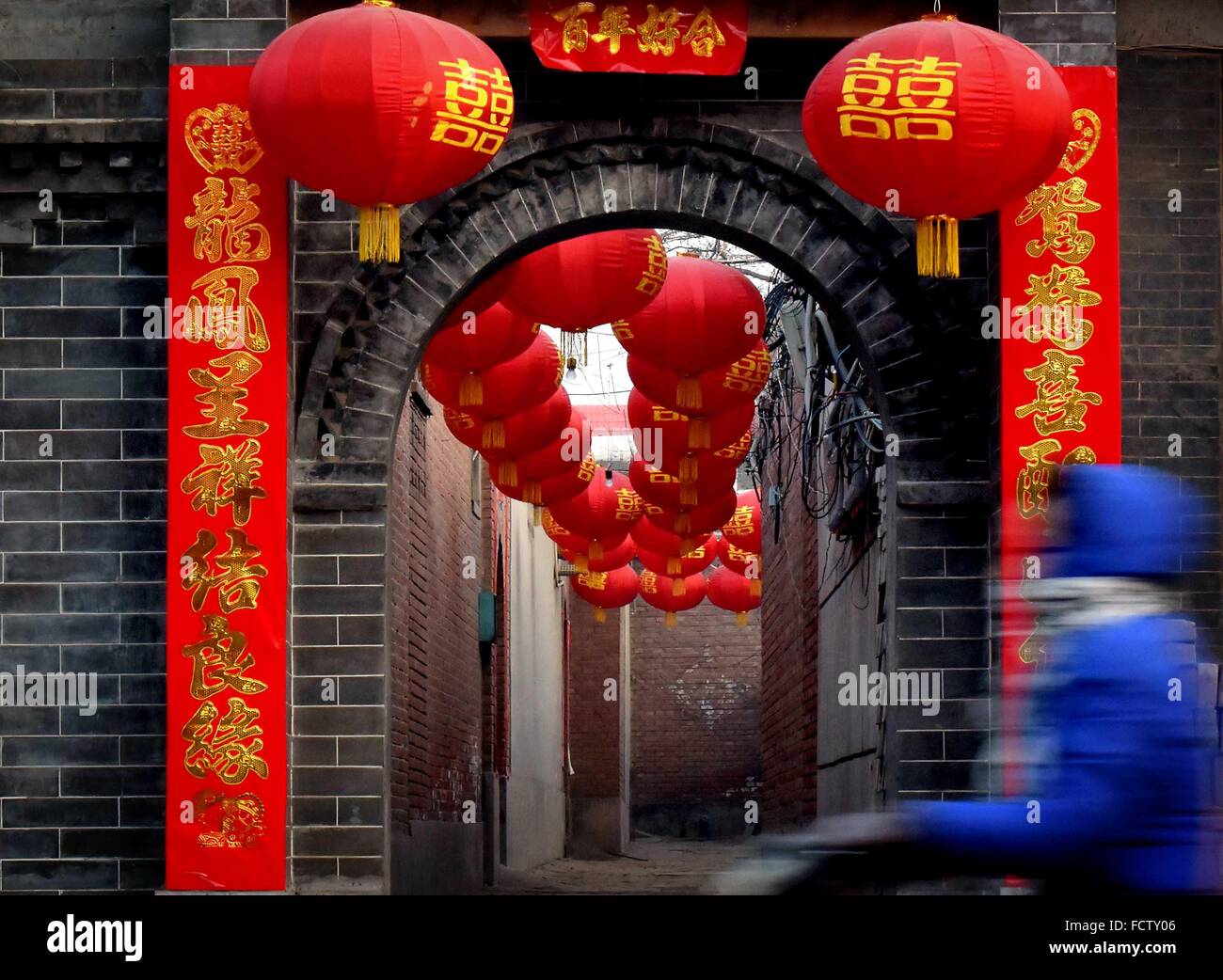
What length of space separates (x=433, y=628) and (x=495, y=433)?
2.61 m

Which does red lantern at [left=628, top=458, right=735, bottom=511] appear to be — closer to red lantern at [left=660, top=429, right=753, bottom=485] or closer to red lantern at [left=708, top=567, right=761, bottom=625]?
red lantern at [left=660, top=429, right=753, bottom=485]

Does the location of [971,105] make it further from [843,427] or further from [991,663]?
[843,427]

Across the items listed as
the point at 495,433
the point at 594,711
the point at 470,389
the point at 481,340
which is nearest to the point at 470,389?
the point at 470,389


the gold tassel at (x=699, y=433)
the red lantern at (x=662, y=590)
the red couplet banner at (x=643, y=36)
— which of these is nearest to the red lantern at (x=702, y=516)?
the gold tassel at (x=699, y=433)

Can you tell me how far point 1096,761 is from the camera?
12.7 feet

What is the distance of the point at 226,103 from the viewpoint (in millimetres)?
8727

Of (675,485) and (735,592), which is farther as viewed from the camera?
(735,592)

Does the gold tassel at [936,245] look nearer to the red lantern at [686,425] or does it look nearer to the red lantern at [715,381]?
the red lantern at [715,381]

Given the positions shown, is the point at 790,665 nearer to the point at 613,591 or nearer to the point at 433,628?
the point at 613,591
